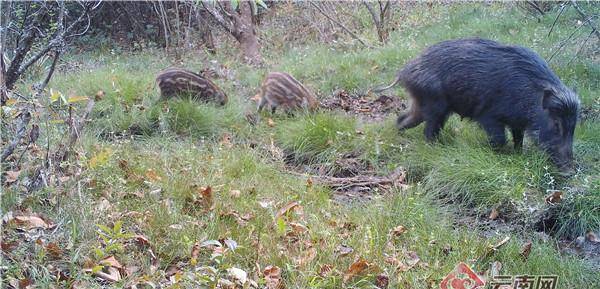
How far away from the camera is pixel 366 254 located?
345 cm

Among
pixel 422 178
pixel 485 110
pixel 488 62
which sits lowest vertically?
pixel 422 178

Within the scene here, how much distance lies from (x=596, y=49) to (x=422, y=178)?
377cm

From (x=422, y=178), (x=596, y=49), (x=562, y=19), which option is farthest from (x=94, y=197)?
(x=562, y=19)

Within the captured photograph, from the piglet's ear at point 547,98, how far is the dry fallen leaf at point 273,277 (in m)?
2.97

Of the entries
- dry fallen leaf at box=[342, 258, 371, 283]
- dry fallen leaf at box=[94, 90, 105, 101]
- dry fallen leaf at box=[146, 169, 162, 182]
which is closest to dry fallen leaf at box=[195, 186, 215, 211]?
dry fallen leaf at box=[146, 169, 162, 182]

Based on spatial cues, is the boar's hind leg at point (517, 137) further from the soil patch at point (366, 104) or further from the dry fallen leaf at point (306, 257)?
the dry fallen leaf at point (306, 257)

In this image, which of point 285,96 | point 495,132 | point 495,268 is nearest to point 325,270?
point 495,268

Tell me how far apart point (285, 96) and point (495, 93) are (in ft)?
7.78

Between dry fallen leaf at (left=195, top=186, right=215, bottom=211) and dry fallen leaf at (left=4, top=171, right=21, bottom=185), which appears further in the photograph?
dry fallen leaf at (left=195, top=186, right=215, bottom=211)

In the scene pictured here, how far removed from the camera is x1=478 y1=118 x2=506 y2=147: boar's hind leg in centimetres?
539

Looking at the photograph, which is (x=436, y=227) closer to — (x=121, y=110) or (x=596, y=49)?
(x=121, y=110)

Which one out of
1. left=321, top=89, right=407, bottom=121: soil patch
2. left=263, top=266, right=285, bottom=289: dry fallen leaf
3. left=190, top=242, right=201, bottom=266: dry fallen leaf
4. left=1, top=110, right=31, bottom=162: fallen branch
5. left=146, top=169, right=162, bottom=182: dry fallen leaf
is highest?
left=1, top=110, right=31, bottom=162: fallen branch

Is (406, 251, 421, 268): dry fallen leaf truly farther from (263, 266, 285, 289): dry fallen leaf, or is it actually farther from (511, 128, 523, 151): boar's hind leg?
(511, 128, 523, 151): boar's hind leg

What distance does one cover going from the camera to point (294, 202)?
3.99 metres
